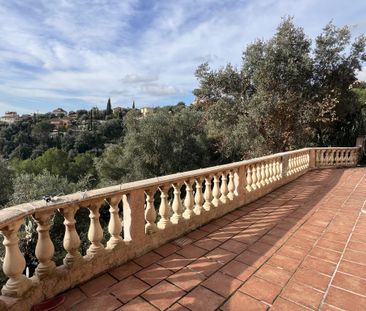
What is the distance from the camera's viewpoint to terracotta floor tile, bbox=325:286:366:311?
1881 millimetres

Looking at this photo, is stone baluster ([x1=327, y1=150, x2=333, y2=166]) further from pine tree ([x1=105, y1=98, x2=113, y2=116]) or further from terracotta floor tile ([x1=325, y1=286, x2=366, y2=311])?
pine tree ([x1=105, y1=98, x2=113, y2=116])

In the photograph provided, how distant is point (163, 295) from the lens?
198 centimetres

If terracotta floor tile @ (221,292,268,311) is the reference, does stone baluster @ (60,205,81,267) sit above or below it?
above

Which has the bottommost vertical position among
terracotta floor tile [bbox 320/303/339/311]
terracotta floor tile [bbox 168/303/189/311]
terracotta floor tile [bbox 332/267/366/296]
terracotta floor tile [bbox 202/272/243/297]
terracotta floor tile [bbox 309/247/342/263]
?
terracotta floor tile [bbox 320/303/339/311]

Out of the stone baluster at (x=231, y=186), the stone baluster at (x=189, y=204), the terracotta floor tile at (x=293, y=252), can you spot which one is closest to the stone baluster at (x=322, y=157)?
the stone baluster at (x=231, y=186)

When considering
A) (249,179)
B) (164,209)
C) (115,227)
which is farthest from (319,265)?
(249,179)

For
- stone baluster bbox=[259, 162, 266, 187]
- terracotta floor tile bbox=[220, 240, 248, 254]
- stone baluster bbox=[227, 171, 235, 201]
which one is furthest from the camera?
stone baluster bbox=[259, 162, 266, 187]

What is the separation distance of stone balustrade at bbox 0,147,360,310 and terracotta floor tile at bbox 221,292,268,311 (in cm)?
112

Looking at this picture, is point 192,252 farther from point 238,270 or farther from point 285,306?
point 285,306

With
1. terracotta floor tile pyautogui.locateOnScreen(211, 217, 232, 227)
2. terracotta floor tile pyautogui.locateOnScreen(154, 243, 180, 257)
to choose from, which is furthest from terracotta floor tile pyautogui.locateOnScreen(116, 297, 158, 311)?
terracotta floor tile pyautogui.locateOnScreen(211, 217, 232, 227)

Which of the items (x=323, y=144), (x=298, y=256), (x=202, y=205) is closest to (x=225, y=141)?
(x=323, y=144)

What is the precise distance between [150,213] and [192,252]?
651 mm

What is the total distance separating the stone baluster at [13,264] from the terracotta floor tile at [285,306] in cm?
188

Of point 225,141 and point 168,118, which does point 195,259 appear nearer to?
point 225,141
